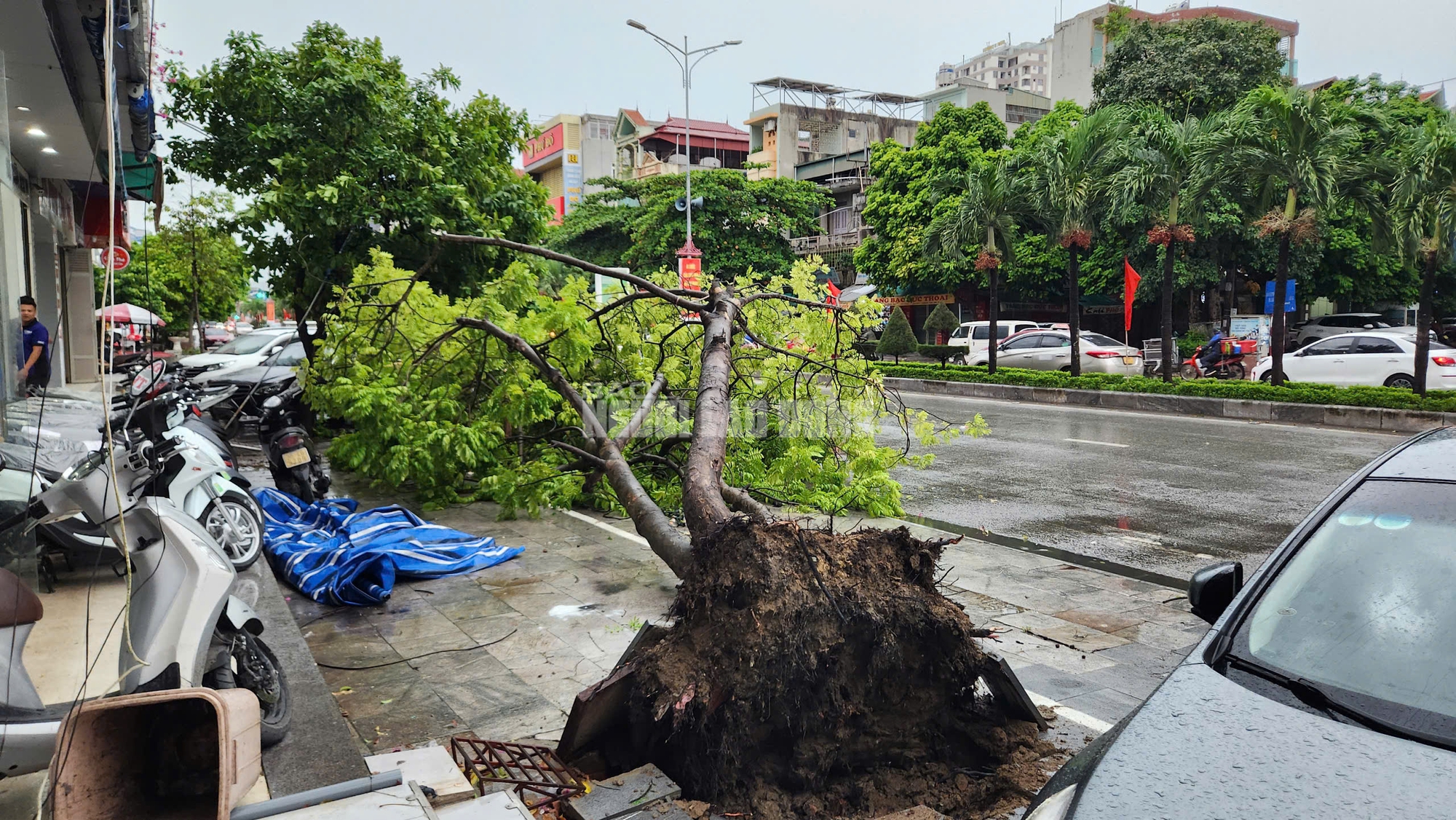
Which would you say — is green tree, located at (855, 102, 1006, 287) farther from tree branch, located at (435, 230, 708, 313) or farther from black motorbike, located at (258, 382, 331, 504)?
tree branch, located at (435, 230, 708, 313)

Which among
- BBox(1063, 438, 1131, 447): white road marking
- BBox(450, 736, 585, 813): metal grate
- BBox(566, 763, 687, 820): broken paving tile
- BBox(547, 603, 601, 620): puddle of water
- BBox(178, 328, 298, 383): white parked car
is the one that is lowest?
BBox(547, 603, 601, 620): puddle of water

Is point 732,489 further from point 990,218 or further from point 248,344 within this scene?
point 990,218

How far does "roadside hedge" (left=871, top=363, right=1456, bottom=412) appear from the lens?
14.4 metres

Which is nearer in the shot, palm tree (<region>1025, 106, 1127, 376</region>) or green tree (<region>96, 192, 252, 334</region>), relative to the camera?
palm tree (<region>1025, 106, 1127, 376</region>)

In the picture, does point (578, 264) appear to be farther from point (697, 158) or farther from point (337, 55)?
point (697, 158)

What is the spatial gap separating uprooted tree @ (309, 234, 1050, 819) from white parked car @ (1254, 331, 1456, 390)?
1435 cm

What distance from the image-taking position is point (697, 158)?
195ft

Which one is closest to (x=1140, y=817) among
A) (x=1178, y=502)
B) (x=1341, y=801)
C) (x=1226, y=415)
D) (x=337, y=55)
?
(x=1341, y=801)

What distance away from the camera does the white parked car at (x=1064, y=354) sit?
22.3 metres

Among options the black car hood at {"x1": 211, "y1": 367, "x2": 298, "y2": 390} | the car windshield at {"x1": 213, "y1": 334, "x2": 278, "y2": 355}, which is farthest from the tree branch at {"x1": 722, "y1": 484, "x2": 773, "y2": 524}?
the car windshield at {"x1": 213, "y1": 334, "x2": 278, "y2": 355}

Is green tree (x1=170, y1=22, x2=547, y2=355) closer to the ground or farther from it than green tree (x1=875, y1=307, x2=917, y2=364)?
farther from it

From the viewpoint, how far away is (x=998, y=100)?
51.2 m

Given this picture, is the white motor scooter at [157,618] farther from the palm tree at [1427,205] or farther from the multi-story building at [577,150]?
the multi-story building at [577,150]

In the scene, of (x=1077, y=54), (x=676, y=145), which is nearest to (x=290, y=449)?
(x=1077, y=54)
